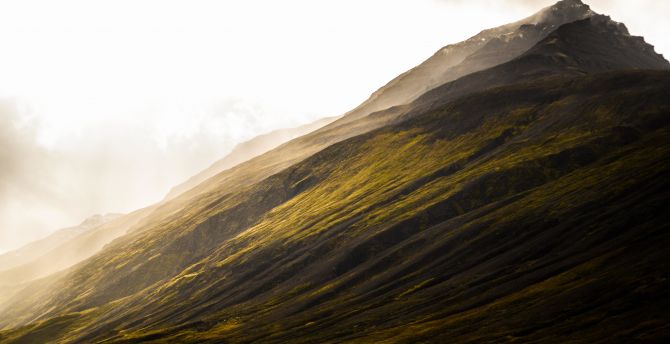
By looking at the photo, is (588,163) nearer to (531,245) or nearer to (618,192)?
(618,192)

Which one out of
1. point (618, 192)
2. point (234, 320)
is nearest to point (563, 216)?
point (618, 192)

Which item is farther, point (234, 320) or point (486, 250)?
point (234, 320)

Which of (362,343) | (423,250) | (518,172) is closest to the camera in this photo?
(362,343)

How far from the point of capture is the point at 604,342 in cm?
7194

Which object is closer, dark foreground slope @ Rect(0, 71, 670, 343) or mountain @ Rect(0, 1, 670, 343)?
mountain @ Rect(0, 1, 670, 343)

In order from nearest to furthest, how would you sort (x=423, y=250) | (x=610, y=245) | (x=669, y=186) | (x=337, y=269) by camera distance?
1. (x=610, y=245)
2. (x=669, y=186)
3. (x=423, y=250)
4. (x=337, y=269)

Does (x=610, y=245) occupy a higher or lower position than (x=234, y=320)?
lower

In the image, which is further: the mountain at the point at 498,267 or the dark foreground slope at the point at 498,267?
the dark foreground slope at the point at 498,267

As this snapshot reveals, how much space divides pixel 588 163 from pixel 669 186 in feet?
176

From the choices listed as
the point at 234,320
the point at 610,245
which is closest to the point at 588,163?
the point at 610,245

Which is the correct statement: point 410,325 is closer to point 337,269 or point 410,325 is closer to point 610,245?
point 610,245

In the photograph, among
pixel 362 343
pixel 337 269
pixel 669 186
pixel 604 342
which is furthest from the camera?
pixel 337 269

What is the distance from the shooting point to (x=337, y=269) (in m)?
171

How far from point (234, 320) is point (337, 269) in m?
32.7
